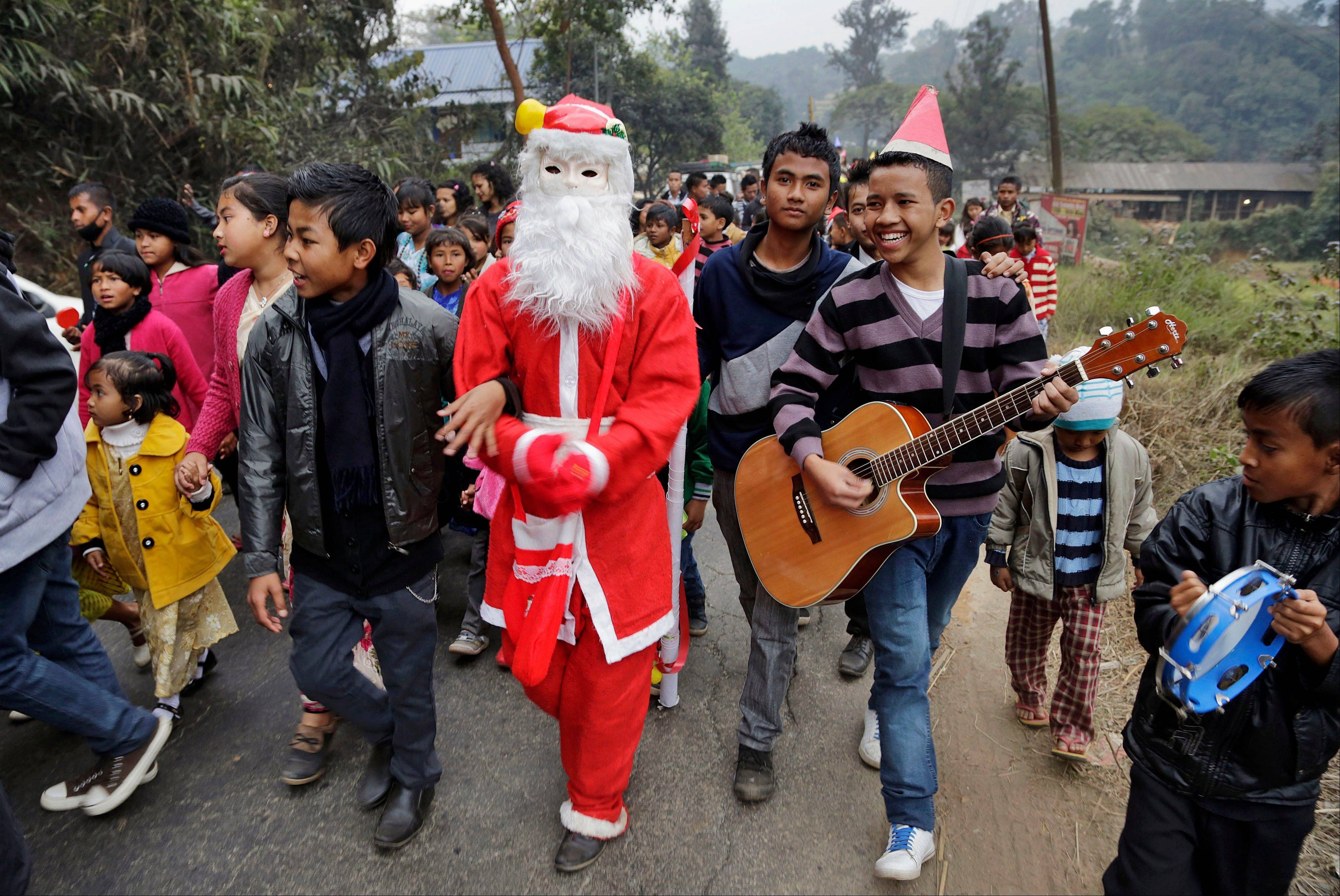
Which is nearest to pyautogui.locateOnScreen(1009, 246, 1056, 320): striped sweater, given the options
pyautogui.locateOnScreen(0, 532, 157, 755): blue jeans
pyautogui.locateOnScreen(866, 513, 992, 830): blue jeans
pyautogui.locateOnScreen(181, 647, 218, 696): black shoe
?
pyautogui.locateOnScreen(866, 513, 992, 830): blue jeans

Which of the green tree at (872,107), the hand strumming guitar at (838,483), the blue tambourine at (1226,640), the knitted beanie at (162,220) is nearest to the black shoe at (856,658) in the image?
the hand strumming guitar at (838,483)

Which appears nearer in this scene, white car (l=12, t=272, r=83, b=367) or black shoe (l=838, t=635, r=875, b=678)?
black shoe (l=838, t=635, r=875, b=678)

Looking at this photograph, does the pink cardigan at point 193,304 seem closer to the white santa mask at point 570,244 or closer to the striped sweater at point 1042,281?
the white santa mask at point 570,244

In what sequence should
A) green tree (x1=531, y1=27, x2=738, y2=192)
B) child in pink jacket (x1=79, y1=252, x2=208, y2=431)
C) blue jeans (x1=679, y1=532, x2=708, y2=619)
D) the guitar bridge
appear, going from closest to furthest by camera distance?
the guitar bridge < child in pink jacket (x1=79, y1=252, x2=208, y2=431) < blue jeans (x1=679, y1=532, x2=708, y2=619) < green tree (x1=531, y1=27, x2=738, y2=192)

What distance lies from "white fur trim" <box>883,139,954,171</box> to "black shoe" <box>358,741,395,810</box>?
2619 mm

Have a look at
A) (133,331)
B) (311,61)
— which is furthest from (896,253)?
(311,61)

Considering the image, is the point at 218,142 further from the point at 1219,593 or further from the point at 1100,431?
the point at 1219,593

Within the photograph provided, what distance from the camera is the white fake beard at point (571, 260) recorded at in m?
2.11

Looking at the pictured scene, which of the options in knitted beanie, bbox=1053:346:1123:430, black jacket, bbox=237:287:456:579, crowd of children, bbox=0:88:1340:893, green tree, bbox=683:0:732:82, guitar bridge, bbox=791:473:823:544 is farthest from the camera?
green tree, bbox=683:0:732:82

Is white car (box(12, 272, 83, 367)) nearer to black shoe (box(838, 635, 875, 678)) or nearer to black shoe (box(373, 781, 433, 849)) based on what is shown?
black shoe (box(373, 781, 433, 849))

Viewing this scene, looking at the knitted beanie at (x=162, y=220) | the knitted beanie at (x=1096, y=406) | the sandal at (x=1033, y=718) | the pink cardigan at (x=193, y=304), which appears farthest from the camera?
the pink cardigan at (x=193, y=304)

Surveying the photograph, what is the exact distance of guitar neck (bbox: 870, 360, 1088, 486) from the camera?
2.30 metres

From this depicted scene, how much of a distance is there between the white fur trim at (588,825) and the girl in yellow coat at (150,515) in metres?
1.64

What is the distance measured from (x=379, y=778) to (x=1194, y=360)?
666 centimetres
